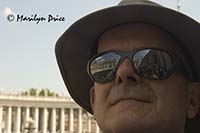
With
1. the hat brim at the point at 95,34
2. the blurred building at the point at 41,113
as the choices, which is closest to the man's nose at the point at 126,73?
the hat brim at the point at 95,34

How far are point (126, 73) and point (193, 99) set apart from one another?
1.29 feet

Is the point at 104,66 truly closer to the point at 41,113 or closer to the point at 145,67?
the point at 145,67

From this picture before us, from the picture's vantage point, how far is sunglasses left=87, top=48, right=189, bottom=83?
6.35 ft

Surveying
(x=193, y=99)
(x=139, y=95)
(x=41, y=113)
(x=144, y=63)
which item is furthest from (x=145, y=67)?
(x=41, y=113)

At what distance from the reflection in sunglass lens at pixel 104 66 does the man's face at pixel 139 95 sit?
0.03m

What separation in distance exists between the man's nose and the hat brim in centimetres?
22

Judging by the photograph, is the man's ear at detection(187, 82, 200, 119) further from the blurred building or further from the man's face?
the blurred building

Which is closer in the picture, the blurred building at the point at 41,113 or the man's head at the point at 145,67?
the man's head at the point at 145,67

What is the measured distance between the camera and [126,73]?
75.7 inches

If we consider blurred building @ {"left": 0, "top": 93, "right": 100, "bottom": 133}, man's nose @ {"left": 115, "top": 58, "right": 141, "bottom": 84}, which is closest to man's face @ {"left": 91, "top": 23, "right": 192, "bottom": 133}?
man's nose @ {"left": 115, "top": 58, "right": 141, "bottom": 84}

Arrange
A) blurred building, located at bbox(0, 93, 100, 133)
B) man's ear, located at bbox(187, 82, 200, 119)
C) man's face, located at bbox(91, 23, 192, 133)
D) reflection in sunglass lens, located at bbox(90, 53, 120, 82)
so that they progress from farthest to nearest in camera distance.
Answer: blurred building, located at bbox(0, 93, 100, 133), man's ear, located at bbox(187, 82, 200, 119), reflection in sunglass lens, located at bbox(90, 53, 120, 82), man's face, located at bbox(91, 23, 192, 133)

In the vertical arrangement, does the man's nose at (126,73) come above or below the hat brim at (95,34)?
below

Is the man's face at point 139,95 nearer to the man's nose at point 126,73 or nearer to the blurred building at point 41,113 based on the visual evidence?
the man's nose at point 126,73

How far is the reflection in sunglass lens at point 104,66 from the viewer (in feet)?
6.53
